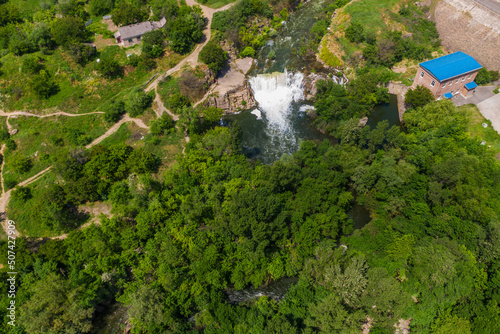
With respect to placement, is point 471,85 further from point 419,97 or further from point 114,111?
point 114,111

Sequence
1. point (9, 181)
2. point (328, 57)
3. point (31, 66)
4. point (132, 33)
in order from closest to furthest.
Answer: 1. point (9, 181)
2. point (31, 66)
3. point (328, 57)
4. point (132, 33)

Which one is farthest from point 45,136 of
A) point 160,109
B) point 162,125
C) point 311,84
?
point 311,84

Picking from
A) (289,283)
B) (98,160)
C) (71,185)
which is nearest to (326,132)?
(289,283)

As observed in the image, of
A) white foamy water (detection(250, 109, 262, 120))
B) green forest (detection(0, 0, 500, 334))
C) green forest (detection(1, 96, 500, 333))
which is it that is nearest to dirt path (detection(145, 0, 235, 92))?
green forest (detection(0, 0, 500, 334))

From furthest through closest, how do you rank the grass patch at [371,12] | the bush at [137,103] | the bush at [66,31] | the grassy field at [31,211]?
the grass patch at [371,12]
the bush at [66,31]
the bush at [137,103]
the grassy field at [31,211]

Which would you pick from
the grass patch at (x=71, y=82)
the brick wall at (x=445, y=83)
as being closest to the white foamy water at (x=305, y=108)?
the brick wall at (x=445, y=83)

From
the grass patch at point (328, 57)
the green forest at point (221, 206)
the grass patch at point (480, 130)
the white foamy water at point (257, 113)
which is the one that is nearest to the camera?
the green forest at point (221, 206)

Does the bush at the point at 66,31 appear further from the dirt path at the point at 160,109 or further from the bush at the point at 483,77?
the bush at the point at 483,77
